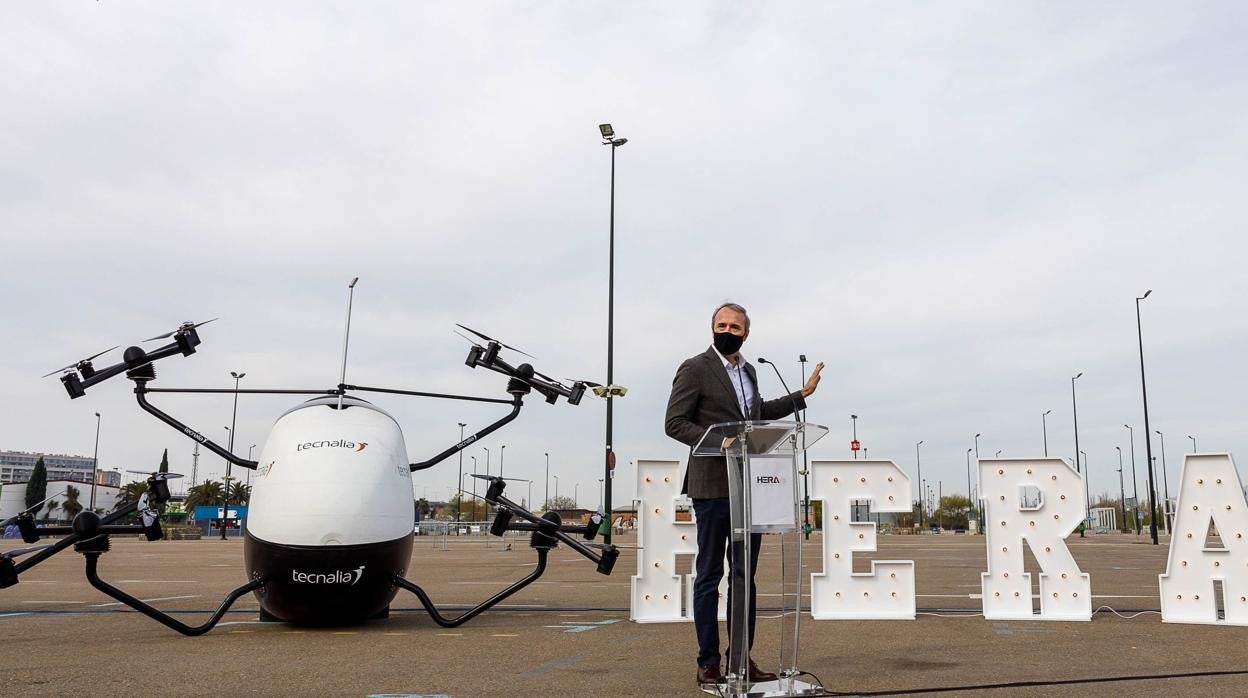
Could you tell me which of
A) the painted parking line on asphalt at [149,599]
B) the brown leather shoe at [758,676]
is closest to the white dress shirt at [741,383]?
the brown leather shoe at [758,676]

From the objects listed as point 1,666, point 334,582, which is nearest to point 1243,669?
point 334,582

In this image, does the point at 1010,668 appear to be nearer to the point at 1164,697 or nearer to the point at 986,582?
the point at 1164,697

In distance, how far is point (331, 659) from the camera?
6000mm

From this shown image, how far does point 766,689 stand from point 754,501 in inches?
39.1

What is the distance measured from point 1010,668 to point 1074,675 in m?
0.37

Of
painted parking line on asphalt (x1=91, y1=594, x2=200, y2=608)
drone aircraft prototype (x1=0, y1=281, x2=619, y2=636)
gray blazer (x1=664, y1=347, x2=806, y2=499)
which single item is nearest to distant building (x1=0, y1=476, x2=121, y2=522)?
painted parking line on asphalt (x1=91, y1=594, x2=200, y2=608)

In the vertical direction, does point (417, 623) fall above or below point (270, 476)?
below

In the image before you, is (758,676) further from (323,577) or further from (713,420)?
(323,577)

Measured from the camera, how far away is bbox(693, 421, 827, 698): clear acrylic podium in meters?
4.48

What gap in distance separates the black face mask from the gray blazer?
3.1 inches

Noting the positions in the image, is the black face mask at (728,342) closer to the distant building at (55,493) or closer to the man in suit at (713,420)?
the man in suit at (713,420)

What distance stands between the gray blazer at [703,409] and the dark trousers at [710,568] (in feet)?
0.32

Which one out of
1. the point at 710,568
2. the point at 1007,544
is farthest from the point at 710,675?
the point at 1007,544

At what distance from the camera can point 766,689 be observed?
468cm
